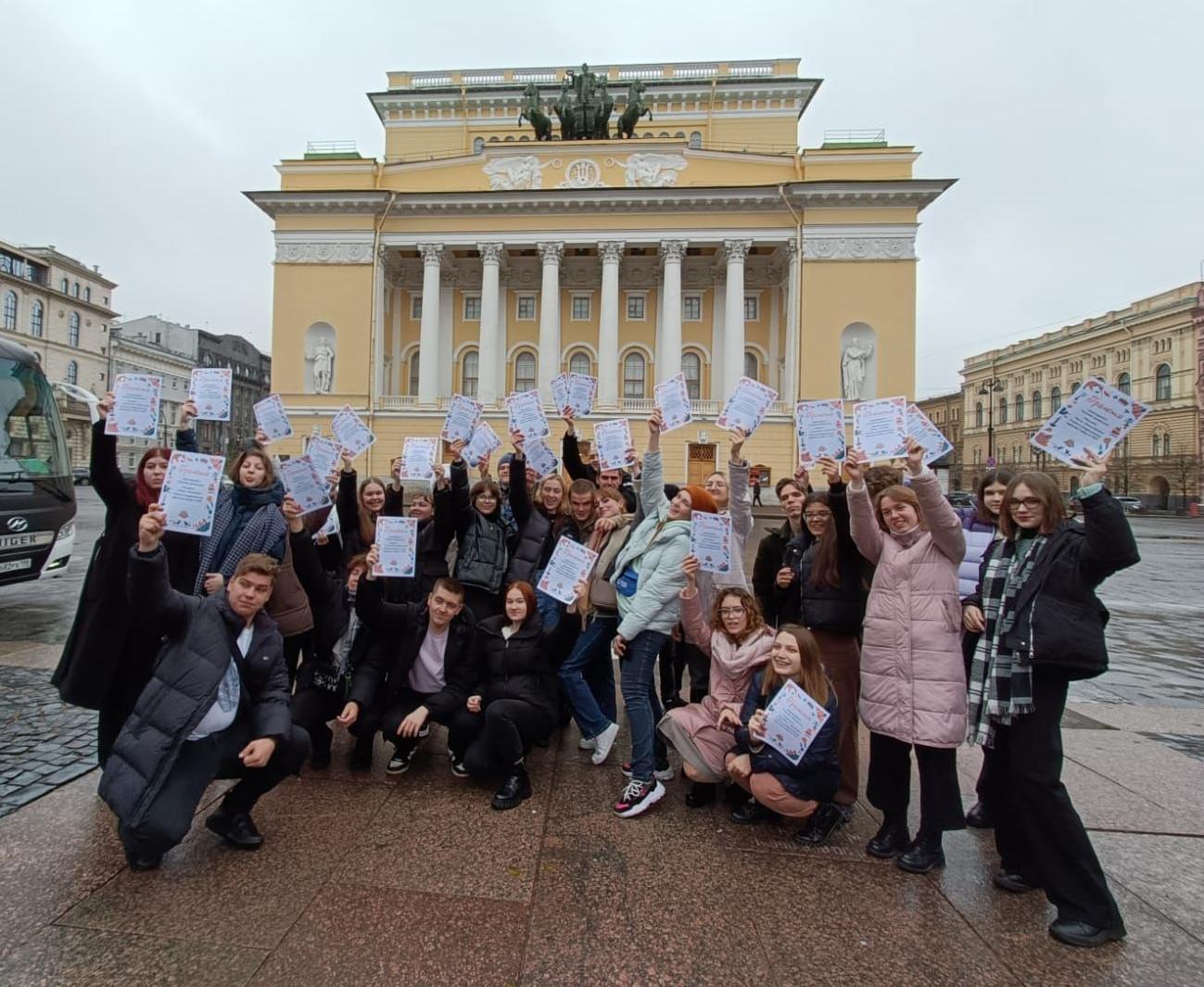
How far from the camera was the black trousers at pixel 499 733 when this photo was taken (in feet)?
11.7

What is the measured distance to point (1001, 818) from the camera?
2.92 m

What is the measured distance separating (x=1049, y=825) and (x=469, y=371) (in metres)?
35.3

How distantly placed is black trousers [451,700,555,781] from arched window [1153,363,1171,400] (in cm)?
7037

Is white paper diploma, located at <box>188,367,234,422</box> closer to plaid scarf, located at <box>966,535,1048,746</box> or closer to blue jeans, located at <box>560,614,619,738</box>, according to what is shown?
blue jeans, located at <box>560,614,619,738</box>

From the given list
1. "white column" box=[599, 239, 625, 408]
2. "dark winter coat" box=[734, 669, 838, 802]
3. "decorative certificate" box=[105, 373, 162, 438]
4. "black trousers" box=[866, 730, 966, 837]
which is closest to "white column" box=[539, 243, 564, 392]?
"white column" box=[599, 239, 625, 408]

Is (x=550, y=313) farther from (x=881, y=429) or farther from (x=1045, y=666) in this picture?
(x=1045, y=666)

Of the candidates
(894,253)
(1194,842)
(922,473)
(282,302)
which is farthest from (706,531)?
(282,302)

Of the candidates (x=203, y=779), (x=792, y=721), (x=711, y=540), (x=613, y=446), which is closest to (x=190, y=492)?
(x=203, y=779)

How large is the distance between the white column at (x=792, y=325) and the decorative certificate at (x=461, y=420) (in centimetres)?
2734

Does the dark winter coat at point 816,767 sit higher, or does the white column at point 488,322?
the white column at point 488,322

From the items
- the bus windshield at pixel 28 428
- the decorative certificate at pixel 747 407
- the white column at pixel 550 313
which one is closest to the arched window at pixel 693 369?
the white column at pixel 550 313

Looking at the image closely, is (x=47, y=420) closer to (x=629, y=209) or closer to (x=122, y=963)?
(x=122, y=963)

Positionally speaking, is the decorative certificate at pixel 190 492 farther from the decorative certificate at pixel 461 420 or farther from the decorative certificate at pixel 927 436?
the decorative certificate at pixel 927 436

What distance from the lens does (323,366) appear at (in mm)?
31750
